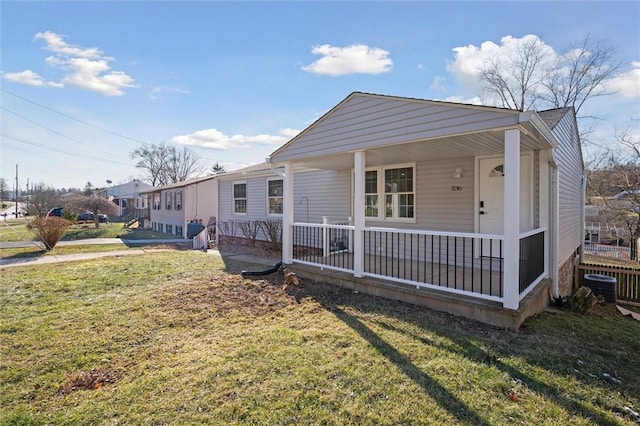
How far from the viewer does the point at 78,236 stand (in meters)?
16.3

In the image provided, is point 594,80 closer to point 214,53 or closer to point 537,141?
point 537,141

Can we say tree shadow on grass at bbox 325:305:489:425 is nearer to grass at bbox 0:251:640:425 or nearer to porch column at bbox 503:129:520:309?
grass at bbox 0:251:640:425

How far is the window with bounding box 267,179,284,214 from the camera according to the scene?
37.6 feet

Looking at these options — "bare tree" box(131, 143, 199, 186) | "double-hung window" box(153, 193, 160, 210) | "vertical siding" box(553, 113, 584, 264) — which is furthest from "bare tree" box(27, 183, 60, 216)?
"vertical siding" box(553, 113, 584, 264)

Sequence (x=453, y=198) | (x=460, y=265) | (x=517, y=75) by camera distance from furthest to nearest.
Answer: (x=517, y=75)
(x=453, y=198)
(x=460, y=265)

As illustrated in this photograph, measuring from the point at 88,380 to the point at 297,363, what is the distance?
191cm

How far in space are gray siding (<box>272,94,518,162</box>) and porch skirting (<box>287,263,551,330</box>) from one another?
7.59 ft

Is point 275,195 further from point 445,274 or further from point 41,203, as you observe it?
point 41,203

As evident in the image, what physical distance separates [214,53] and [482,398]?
1107 cm

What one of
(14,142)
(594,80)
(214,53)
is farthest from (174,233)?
(594,80)

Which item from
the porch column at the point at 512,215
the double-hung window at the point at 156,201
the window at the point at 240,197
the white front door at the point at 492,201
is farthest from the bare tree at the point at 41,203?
the porch column at the point at 512,215

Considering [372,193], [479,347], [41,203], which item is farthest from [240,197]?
[41,203]

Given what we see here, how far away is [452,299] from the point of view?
15.0ft

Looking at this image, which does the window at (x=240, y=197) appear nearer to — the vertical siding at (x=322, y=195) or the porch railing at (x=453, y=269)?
the vertical siding at (x=322, y=195)
